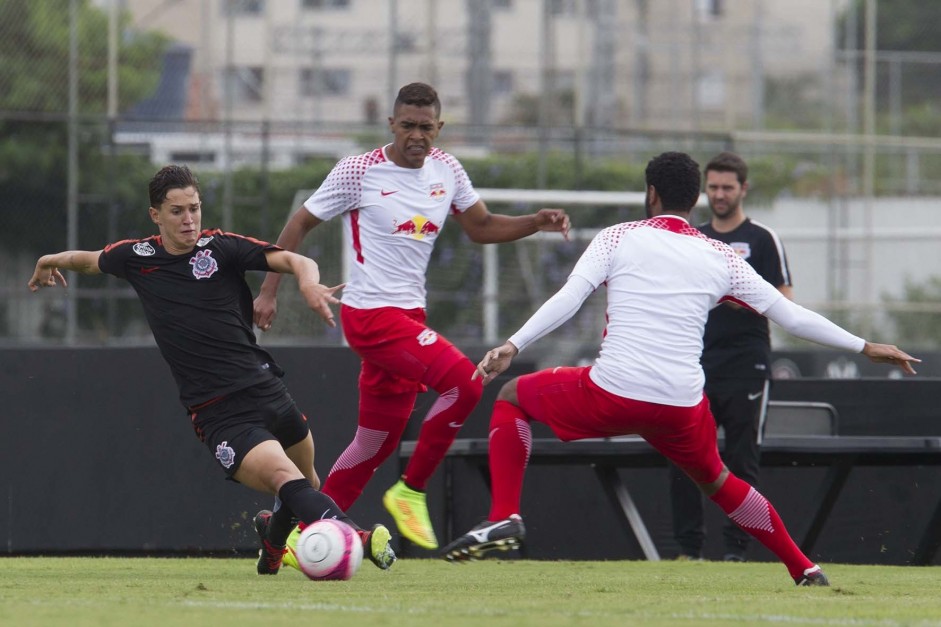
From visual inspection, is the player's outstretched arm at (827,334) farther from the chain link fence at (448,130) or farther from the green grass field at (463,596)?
the chain link fence at (448,130)

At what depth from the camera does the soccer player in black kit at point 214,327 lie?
6.68m

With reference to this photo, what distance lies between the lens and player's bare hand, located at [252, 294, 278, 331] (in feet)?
23.5

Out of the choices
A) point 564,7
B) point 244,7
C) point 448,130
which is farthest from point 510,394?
point 564,7

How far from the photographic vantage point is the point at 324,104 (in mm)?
24344

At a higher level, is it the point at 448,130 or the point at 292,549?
the point at 448,130

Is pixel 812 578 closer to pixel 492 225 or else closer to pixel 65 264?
pixel 492 225

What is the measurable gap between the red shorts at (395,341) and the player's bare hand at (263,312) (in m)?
0.57

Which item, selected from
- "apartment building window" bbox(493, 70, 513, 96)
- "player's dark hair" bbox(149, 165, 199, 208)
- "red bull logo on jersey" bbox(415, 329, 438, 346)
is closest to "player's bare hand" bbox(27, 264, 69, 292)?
"player's dark hair" bbox(149, 165, 199, 208)

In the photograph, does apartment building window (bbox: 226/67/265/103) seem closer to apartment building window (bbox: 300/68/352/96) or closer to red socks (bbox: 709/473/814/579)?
apartment building window (bbox: 300/68/352/96)

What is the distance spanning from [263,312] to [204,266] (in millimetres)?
402

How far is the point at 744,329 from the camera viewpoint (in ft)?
29.5

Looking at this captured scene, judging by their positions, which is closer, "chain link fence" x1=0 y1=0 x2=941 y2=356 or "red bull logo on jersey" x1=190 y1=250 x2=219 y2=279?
"red bull logo on jersey" x1=190 y1=250 x2=219 y2=279

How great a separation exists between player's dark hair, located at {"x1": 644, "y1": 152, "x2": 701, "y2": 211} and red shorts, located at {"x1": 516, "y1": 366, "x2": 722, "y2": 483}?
835mm

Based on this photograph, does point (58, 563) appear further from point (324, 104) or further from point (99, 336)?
point (324, 104)
